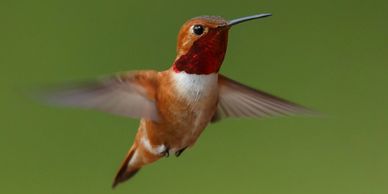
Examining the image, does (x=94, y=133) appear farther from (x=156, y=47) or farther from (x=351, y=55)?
(x=351, y=55)

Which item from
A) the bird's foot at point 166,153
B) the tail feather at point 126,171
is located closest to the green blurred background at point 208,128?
the tail feather at point 126,171

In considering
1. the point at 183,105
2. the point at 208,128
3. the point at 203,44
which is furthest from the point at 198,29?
the point at 208,128

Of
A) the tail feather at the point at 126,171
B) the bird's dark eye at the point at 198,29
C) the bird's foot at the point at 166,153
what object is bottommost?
the tail feather at the point at 126,171

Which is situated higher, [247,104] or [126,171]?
[247,104]

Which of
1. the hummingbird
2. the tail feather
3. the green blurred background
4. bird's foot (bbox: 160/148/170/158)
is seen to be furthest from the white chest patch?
the green blurred background

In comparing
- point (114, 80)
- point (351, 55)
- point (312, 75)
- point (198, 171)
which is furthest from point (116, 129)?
point (114, 80)

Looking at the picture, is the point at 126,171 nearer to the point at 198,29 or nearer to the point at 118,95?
the point at 118,95

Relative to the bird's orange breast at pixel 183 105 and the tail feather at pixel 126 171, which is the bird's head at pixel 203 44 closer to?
the bird's orange breast at pixel 183 105

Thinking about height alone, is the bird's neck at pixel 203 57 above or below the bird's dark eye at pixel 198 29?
below
